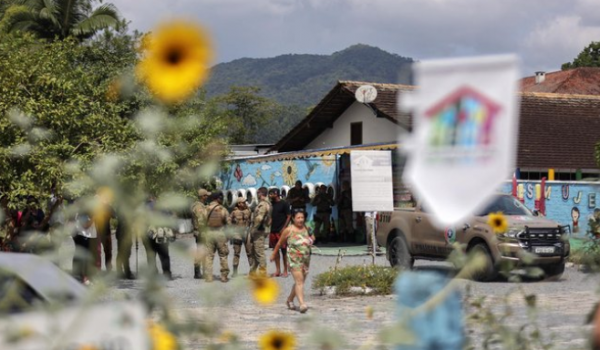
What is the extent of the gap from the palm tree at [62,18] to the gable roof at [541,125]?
8.89 m

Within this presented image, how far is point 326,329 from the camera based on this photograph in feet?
6.63

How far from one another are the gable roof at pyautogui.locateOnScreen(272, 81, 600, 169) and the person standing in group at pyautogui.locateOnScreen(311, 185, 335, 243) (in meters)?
2.90

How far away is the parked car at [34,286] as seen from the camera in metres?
2.00

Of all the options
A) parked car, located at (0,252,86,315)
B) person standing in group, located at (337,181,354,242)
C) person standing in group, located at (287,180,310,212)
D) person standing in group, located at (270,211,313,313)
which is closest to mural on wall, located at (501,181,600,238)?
person standing in group, located at (337,181,354,242)

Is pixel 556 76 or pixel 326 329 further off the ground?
pixel 556 76

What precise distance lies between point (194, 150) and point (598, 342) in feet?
3.26

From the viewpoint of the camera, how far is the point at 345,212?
28.2m

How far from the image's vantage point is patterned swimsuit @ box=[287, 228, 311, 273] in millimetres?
12748

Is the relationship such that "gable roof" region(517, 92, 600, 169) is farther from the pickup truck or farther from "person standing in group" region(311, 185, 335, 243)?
the pickup truck

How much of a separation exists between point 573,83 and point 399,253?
37.9 meters

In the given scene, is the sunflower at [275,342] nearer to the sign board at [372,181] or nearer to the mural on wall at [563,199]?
the sign board at [372,181]

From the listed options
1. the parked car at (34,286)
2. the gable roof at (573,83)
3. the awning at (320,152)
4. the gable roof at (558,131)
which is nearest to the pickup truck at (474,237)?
the awning at (320,152)

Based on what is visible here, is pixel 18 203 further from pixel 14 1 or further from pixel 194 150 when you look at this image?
pixel 14 1

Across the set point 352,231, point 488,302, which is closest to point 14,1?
point 352,231
